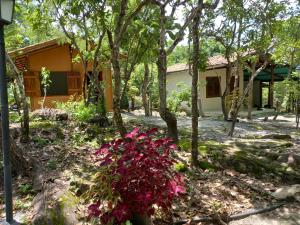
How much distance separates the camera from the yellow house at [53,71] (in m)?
13.4

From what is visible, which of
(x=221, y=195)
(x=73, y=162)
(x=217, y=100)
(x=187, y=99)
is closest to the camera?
(x=221, y=195)

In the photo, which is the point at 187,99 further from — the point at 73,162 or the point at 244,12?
the point at 73,162

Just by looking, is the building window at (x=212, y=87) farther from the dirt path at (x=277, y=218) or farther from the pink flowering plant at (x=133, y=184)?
the pink flowering plant at (x=133, y=184)

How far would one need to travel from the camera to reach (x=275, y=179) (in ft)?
16.4

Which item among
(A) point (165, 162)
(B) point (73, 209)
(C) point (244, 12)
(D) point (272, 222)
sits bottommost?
(D) point (272, 222)

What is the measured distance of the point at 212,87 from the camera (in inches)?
739

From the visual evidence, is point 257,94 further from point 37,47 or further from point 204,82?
point 37,47

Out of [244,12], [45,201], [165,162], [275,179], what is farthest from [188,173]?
[244,12]

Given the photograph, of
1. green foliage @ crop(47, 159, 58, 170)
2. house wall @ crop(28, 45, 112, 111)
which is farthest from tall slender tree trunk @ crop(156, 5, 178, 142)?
house wall @ crop(28, 45, 112, 111)

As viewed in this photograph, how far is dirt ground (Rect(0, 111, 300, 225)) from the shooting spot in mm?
3652

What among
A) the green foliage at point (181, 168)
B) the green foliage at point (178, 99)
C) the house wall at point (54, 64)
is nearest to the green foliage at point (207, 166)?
the green foliage at point (181, 168)

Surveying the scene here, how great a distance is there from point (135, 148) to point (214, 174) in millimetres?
2337

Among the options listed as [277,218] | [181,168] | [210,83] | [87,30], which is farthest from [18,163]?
[210,83]

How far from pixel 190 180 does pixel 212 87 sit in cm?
1472
